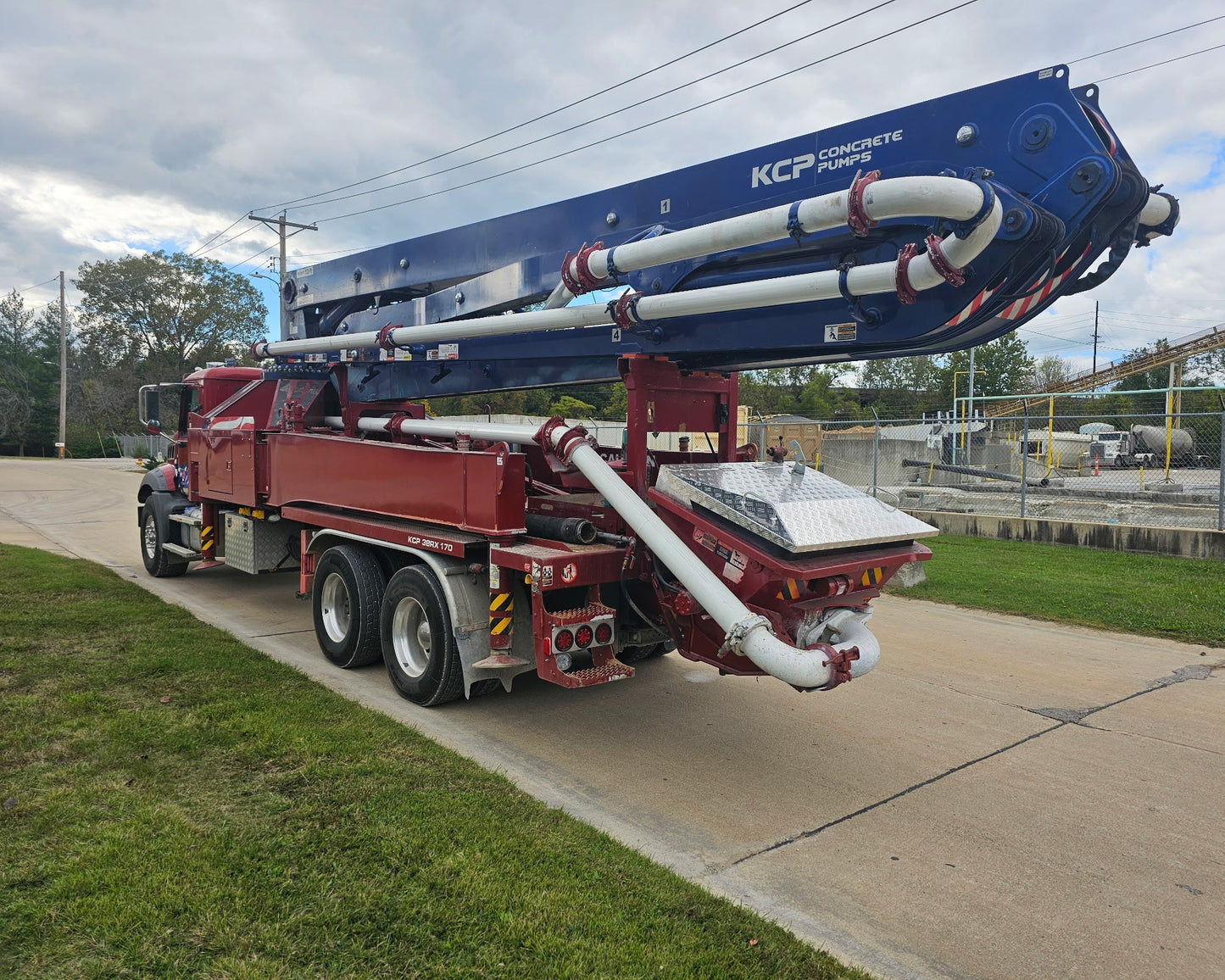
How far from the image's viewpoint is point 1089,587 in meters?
10.1

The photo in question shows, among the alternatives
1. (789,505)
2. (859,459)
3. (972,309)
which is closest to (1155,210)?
(972,309)

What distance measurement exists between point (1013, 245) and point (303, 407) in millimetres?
6784

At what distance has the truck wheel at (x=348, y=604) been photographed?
6.60 metres

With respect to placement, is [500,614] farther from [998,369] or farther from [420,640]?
[998,369]

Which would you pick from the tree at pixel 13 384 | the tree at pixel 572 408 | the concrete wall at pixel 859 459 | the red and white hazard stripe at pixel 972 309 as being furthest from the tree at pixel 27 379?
the red and white hazard stripe at pixel 972 309

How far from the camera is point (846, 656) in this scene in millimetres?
4391

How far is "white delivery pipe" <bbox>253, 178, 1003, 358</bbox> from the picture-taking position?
12.8ft

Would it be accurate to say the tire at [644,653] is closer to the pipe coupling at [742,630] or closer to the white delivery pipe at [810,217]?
the pipe coupling at [742,630]

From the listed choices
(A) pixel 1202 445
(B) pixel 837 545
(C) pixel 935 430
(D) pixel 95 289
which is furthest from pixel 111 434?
(B) pixel 837 545

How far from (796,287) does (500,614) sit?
2.69 m

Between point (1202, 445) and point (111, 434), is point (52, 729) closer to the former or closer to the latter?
point (1202, 445)

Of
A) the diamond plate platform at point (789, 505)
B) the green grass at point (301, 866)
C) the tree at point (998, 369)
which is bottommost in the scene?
the green grass at point (301, 866)

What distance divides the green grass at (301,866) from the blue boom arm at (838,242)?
2958 mm

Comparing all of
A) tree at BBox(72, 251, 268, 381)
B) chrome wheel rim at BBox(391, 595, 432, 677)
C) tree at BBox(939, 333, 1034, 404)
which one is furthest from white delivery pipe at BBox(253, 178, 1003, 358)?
tree at BBox(72, 251, 268, 381)
